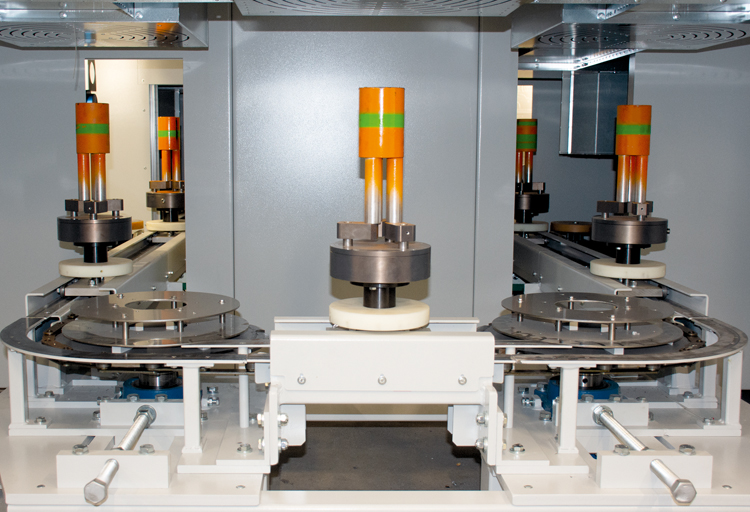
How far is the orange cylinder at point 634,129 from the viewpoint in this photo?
2.56 m

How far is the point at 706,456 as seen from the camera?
1493 mm

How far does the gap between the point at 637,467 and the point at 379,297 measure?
645mm

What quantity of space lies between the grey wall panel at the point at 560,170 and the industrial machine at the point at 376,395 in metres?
2.89

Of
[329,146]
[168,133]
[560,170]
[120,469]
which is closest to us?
[120,469]

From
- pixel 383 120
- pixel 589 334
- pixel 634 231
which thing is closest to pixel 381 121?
pixel 383 120

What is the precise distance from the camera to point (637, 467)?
1478mm

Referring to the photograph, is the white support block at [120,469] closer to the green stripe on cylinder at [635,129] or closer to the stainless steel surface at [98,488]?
the stainless steel surface at [98,488]

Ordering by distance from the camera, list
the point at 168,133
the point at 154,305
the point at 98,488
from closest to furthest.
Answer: the point at 98,488, the point at 154,305, the point at 168,133

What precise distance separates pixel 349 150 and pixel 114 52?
3.48 ft

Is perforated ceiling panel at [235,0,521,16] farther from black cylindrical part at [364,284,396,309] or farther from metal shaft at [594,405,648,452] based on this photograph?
metal shaft at [594,405,648,452]

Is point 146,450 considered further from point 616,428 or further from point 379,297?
point 616,428

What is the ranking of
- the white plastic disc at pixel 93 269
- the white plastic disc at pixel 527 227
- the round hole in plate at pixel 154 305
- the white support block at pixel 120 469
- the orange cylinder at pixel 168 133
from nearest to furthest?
the white support block at pixel 120 469
the round hole in plate at pixel 154 305
the white plastic disc at pixel 93 269
the orange cylinder at pixel 168 133
the white plastic disc at pixel 527 227

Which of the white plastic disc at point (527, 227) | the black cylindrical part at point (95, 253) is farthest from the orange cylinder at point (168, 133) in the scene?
the white plastic disc at point (527, 227)

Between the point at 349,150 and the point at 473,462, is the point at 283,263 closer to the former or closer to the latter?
the point at 349,150
